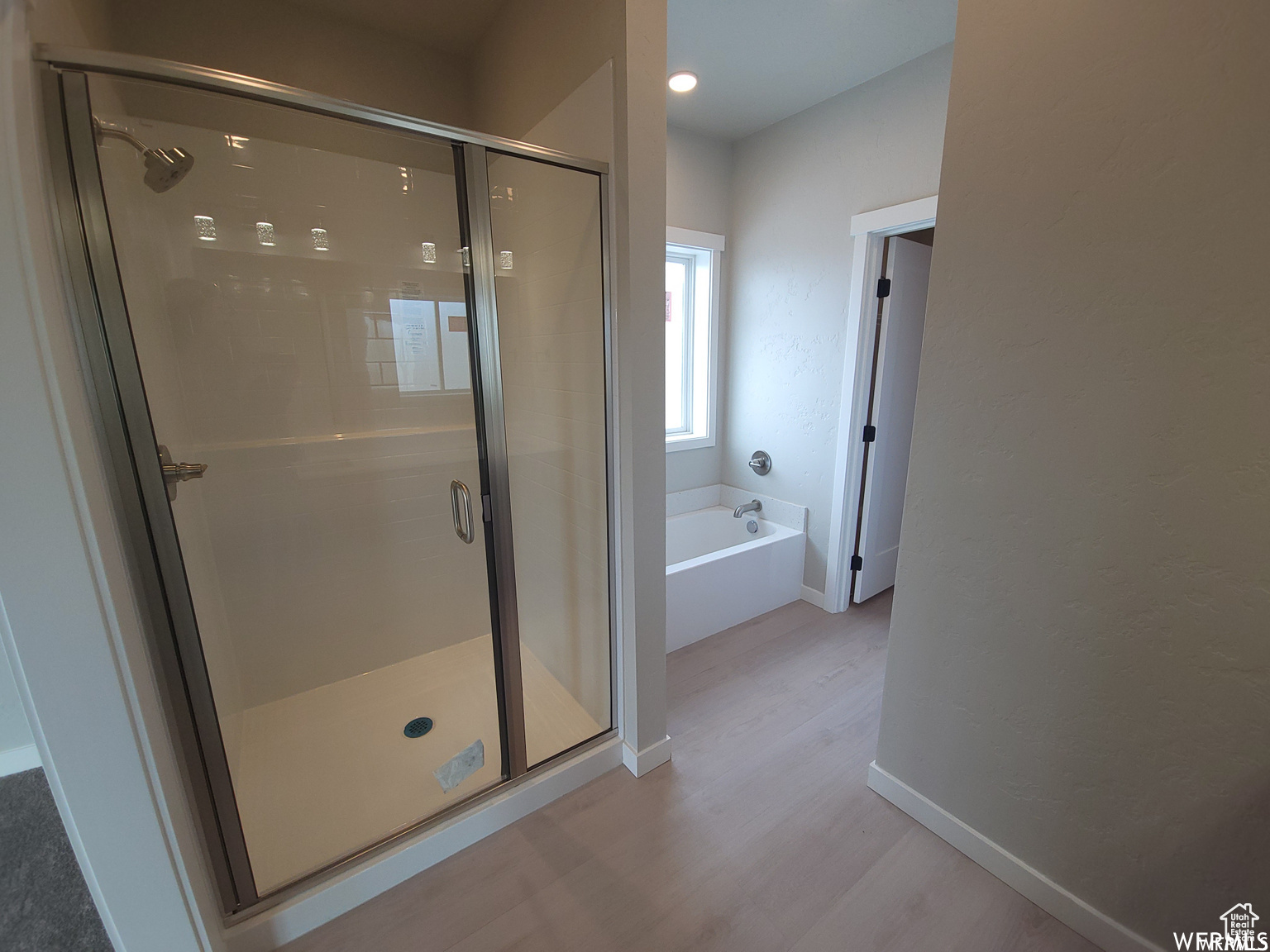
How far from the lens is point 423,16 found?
1918mm

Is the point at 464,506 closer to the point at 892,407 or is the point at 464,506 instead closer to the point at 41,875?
the point at 41,875

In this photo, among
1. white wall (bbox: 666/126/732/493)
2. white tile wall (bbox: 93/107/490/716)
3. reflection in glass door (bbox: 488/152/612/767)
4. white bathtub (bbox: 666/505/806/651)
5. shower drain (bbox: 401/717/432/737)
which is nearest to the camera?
reflection in glass door (bbox: 488/152/612/767)

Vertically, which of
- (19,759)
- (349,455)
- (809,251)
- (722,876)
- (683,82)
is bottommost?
(722,876)

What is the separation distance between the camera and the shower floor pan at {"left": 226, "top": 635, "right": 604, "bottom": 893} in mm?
1516

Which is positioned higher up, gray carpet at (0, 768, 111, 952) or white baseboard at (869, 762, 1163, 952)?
gray carpet at (0, 768, 111, 952)

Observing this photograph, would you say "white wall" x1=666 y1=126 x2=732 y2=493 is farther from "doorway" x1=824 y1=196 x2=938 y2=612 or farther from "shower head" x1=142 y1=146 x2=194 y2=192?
"shower head" x1=142 y1=146 x2=194 y2=192

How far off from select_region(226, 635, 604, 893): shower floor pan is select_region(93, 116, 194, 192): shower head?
59.9 inches

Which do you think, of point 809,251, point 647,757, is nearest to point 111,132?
point 647,757

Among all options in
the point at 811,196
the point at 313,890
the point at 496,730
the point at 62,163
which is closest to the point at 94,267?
the point at 62,163

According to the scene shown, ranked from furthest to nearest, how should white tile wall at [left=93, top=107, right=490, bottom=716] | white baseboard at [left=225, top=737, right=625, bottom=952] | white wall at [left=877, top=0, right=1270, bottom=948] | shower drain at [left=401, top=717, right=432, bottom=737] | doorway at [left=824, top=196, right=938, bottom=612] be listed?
doorway at [left=824, top=196, right=938, bottom=612]
shower drain at [left=401, top=717, right=432, bottom=737]
white tile wall at [left=93, top=107, right=490, bottom=716]
white baseboard at [left=225, top=737, right=625, bottom=952]
white wall at [left=877, top=0, right=1270, bottom=948]

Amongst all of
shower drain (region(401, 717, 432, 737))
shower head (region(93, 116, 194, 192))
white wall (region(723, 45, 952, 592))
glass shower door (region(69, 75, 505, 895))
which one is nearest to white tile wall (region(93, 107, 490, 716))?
glass shower door (region(69, 75, 505, 895))

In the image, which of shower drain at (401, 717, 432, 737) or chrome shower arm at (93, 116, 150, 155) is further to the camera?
shower drain at (401, 717, 432, 737)

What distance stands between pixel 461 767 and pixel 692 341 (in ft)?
8.72

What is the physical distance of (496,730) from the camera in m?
1.96
